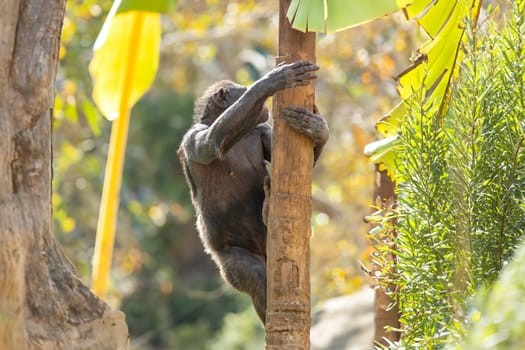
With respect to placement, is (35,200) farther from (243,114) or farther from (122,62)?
(122,62)

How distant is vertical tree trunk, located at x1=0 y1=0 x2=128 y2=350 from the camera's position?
13.6 feet

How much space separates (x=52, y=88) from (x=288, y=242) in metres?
1.32

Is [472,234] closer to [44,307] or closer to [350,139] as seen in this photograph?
[44,307]

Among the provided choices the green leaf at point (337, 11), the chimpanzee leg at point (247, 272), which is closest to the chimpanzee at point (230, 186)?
the chimpanzee leg at point (247, 272)

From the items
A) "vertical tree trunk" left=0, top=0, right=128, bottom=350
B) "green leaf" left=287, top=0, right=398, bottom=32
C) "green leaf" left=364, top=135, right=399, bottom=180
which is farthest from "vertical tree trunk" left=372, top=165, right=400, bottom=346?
"vertical tree trunk" left=0, top=0, right=128, bottom=350

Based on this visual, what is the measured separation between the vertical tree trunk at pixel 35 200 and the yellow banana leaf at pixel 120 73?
9.85 feet

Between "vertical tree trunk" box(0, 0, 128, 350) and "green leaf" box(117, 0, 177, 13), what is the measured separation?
6.24ft

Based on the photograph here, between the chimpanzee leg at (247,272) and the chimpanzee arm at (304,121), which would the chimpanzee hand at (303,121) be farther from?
the chimpanzee leg at (247,272)

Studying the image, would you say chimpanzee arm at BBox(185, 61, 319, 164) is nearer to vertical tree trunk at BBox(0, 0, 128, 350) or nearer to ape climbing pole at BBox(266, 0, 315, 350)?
ape climbing pole at BBox(266, 0, 315, 350)

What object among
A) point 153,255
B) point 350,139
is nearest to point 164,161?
point 153,255

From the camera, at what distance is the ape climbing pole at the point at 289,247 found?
4527mm

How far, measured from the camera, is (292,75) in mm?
4688

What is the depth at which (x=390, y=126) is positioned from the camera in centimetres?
562

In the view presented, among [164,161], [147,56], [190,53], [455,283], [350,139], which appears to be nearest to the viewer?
[455,283]
